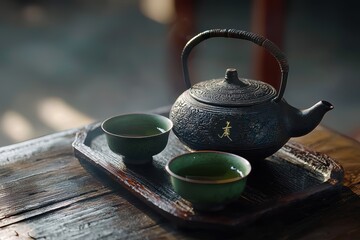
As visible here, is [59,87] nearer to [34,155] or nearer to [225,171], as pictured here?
[34,155]

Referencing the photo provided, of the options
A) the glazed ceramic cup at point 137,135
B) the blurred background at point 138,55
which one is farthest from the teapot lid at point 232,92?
the blurred background at point 138,55

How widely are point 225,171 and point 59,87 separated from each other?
2.48 m

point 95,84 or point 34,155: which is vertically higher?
point 34,155

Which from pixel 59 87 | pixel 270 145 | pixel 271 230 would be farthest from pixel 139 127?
pixel 59 87

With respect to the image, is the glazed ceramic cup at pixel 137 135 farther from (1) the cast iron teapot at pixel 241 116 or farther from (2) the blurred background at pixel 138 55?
(2) the blurred background at pixel 138 55

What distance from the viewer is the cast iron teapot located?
1.09m

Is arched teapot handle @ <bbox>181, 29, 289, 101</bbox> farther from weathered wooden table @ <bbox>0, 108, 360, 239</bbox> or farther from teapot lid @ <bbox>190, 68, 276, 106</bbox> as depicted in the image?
weathered wooden table @ <bbox>0, 108, 360, 239</bbox>

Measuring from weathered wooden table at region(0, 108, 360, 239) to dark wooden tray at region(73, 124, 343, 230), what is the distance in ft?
0.07

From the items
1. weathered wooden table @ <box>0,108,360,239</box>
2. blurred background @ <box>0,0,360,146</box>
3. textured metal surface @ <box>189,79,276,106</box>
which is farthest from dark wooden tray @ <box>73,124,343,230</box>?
blurred background @ <box>0,0,360,146</box>

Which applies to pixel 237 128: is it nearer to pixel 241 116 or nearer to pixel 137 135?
pixel 241 116

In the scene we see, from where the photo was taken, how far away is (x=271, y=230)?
0.96 meters

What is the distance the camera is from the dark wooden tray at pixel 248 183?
3.16ft

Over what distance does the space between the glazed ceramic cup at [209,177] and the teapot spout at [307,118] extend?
20cm

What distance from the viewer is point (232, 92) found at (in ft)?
3.67
